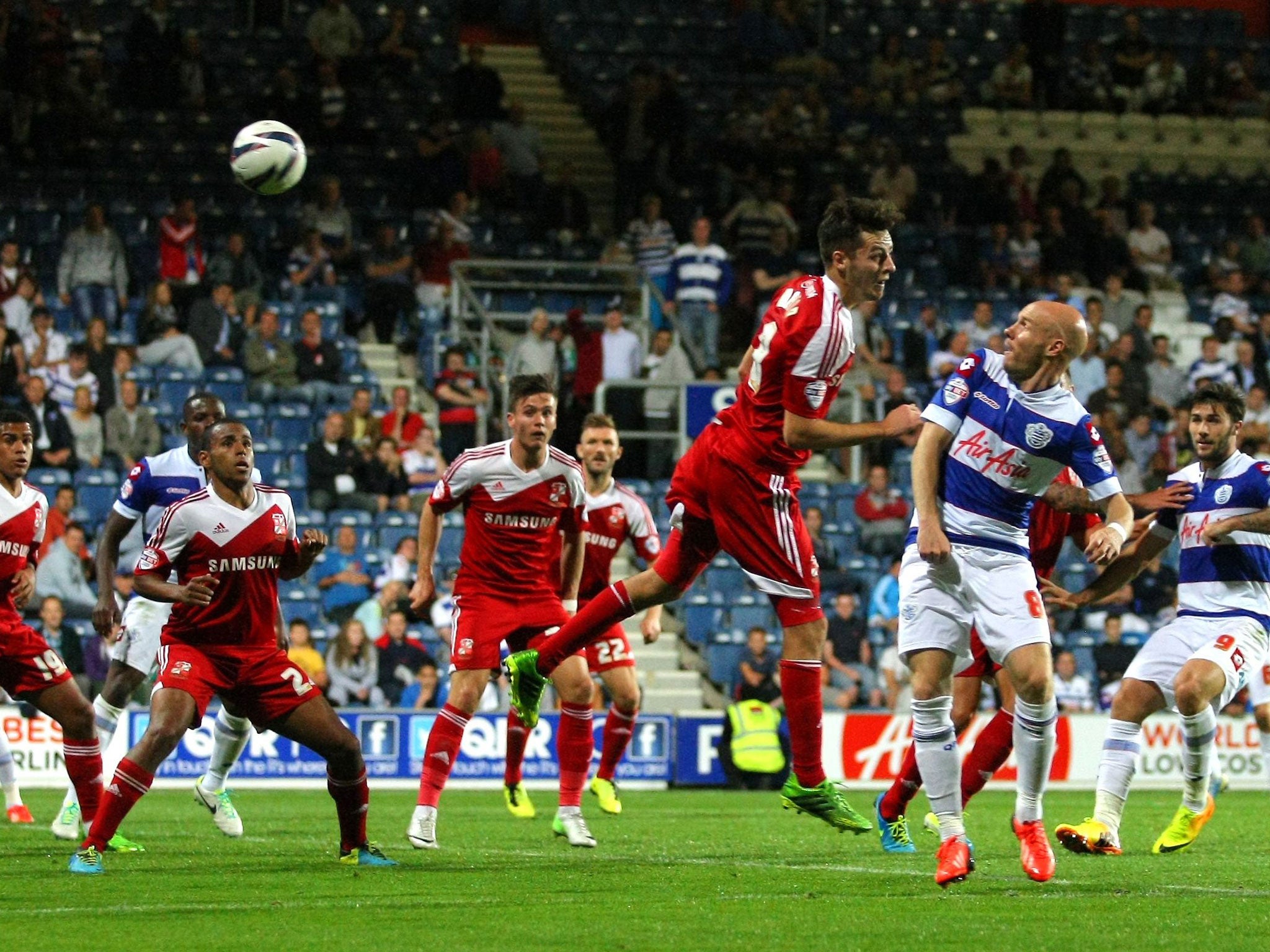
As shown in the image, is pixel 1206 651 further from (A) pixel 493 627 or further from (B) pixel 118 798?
(B) pixel 118 798

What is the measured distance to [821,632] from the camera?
30.9 ft

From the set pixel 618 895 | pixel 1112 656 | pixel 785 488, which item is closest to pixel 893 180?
pixel 1112 656

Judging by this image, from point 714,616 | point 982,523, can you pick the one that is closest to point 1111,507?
point 982,523

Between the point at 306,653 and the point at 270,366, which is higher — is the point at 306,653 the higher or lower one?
the lower one

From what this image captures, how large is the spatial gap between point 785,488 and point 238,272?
13457mm

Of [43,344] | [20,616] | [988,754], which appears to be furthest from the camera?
[43,344]

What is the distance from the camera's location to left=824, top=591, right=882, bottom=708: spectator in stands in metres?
19.8

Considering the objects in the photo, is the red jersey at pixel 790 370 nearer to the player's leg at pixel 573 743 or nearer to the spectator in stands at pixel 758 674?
the player's leg at pixel 573 743

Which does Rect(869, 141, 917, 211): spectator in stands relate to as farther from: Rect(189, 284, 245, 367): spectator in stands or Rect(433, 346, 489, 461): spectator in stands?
Rect(189, 284, 245, 367): spectator in stands

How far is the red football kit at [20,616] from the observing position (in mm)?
10188

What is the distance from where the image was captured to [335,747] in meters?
9.05

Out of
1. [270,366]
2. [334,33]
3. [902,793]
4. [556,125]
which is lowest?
[902,793]

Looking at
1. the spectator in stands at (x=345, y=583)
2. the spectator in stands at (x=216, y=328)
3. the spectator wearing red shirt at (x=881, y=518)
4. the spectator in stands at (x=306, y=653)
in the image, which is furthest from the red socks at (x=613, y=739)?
the spectator in stands at (x=216, y=328)

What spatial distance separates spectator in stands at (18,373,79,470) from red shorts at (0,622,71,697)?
957 centimetres
